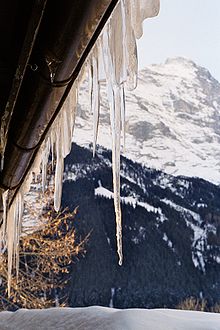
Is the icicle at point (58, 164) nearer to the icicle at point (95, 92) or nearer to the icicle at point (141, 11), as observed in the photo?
the icicle at point (95, 92)

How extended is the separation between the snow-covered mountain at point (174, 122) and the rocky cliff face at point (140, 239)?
0.69 m

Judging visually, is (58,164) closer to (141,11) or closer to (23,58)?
(23,58)

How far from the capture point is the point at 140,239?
9.58 m

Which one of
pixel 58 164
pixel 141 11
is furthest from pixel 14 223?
pixel 141 11

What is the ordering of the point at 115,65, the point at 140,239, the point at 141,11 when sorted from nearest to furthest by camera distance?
the point at 141,11 → the point at 115,65 → the point at 140,239

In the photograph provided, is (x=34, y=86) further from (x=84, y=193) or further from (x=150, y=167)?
(x=150, y=167)

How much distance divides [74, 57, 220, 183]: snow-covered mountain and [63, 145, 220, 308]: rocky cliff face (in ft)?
2.28

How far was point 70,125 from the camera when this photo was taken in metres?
1.07

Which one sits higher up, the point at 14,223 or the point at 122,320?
the point at 14,223

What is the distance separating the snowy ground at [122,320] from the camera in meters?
1.01

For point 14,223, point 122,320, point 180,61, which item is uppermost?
point 180,61

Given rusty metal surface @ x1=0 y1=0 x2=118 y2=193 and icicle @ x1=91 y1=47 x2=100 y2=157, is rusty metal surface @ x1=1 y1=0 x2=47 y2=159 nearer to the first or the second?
rusty metal surface @ x1=0 y1=0 x2=118 y2=193

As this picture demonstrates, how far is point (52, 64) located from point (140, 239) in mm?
9016

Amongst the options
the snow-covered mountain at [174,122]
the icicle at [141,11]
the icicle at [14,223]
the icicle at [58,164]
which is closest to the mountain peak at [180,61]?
the snow-covered mountain at [174,122]
